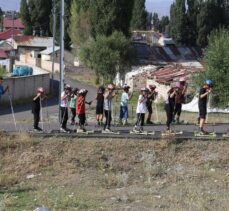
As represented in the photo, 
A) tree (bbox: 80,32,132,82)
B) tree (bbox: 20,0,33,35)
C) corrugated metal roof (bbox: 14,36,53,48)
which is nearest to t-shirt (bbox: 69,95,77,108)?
tree (bbox: 80,32,132,82)

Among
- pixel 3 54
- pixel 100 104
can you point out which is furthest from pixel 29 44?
pixel 100 104

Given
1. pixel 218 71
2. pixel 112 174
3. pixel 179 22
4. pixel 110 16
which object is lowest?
pixel 112 174

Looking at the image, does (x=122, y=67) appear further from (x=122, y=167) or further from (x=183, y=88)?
(x=122, y=167)

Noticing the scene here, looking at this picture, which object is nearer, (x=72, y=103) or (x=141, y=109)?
(x=141, y=109)

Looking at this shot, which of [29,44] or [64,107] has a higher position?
[29,44]

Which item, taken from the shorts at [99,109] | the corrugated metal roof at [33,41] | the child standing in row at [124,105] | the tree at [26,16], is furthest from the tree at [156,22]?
the shorts at [99,109]

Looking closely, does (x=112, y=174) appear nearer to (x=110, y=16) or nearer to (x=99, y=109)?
(x=99, y=109)

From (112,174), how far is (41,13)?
283ft

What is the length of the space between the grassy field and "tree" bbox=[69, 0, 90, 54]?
55122 mm

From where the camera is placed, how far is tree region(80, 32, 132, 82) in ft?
198

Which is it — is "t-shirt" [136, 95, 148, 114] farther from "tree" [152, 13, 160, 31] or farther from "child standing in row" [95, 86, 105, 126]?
"tree" [152, 13, 160, 31]

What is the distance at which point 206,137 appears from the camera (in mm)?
17500

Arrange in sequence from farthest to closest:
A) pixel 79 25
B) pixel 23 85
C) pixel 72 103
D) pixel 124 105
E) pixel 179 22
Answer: pixel 179 22 < pixel 79 25 < pixel 23 85 < pixel 124 105 < pixel 72 103

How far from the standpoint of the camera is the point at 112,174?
1455cm
